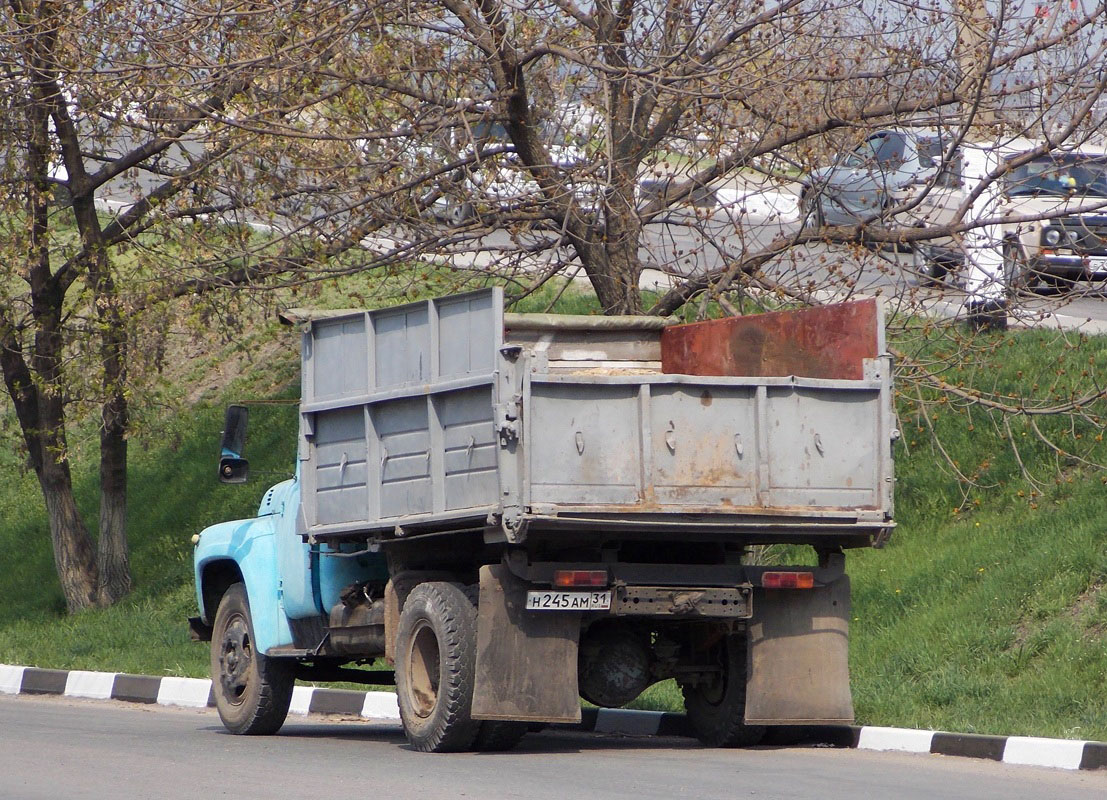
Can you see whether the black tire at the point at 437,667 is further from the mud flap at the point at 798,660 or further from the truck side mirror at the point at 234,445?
the truck side mirror at the point at 234,445

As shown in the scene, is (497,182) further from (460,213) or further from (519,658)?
(519,658)

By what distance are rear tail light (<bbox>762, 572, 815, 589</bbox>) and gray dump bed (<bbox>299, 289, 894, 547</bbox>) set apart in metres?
0.20

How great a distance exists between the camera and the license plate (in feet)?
24.4

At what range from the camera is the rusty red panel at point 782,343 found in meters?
8.11

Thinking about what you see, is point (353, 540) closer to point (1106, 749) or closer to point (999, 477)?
point (1106, 749)

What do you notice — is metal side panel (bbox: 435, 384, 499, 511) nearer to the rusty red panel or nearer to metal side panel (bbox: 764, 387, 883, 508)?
metal side panel (bbox: 764, 387, 883, 508)

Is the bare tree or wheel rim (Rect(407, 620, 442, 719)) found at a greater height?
the bare tree

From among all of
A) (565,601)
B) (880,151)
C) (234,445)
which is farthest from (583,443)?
(880,151)

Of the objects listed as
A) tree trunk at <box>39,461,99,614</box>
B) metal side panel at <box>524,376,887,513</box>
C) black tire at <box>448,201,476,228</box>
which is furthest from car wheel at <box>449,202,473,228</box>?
tree trunk at <box>39,461,99,614</box>

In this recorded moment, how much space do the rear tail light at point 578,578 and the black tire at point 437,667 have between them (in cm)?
54

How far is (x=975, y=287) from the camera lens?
1100 cm

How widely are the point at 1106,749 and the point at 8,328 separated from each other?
10.8m

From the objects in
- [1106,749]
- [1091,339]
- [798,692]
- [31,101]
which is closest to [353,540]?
[798,692]

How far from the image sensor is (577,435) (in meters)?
7.29
